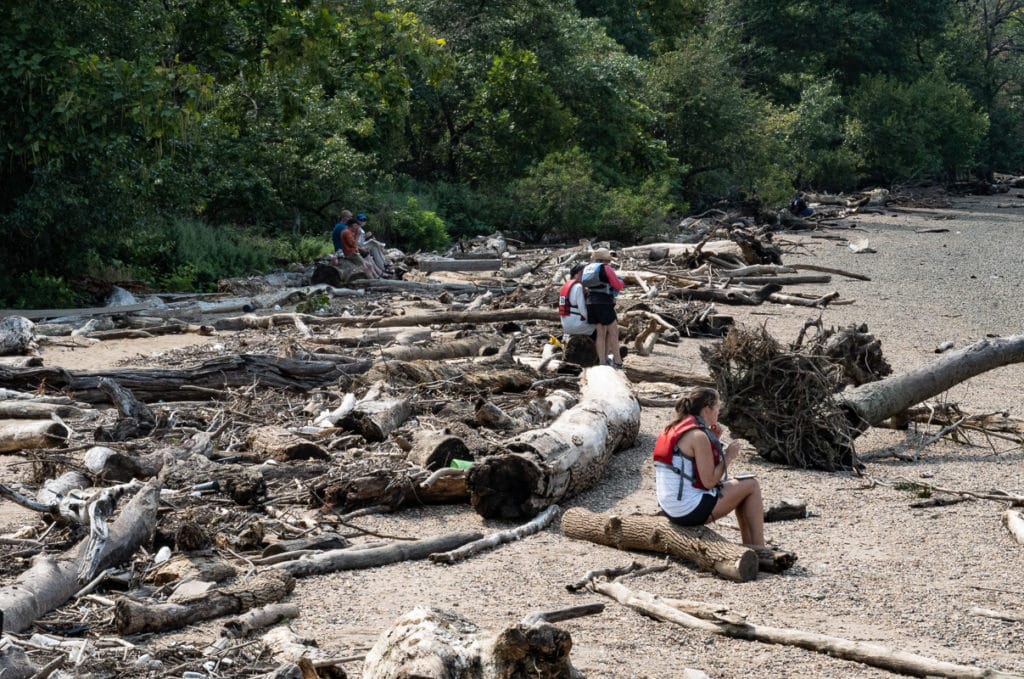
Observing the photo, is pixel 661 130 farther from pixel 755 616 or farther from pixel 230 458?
pixel 755 616

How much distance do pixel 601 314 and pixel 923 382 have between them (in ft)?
11.7

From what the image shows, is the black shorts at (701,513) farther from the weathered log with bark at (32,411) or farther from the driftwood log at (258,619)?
the weathered log with bark at (32,411)

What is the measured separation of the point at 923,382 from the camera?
995cm

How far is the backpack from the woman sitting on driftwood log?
18.8 feet

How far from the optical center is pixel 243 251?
22031mm

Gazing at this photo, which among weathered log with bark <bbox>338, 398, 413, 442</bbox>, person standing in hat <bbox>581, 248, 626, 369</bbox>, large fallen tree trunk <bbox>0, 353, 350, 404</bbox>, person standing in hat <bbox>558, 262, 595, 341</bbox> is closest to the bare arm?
weathered log with bark <bbox>338, 398, 413, 442</bbox>

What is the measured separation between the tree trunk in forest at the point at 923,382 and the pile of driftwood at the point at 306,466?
3 cm

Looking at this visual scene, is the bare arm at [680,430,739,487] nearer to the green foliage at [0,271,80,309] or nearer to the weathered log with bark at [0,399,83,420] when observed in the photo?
the weathered log with bark at [0,399,83,420]

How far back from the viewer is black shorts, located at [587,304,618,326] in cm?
1241

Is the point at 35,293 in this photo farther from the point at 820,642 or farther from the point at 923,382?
the point at 820,642

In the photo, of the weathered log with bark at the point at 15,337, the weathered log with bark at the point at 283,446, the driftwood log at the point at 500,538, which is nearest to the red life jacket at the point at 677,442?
the driftwood log at the point at 500,538

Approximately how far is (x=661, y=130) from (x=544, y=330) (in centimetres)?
2497

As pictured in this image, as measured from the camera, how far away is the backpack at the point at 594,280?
12.5 metres

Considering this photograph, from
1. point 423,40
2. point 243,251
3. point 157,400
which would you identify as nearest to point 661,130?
point 243,251
